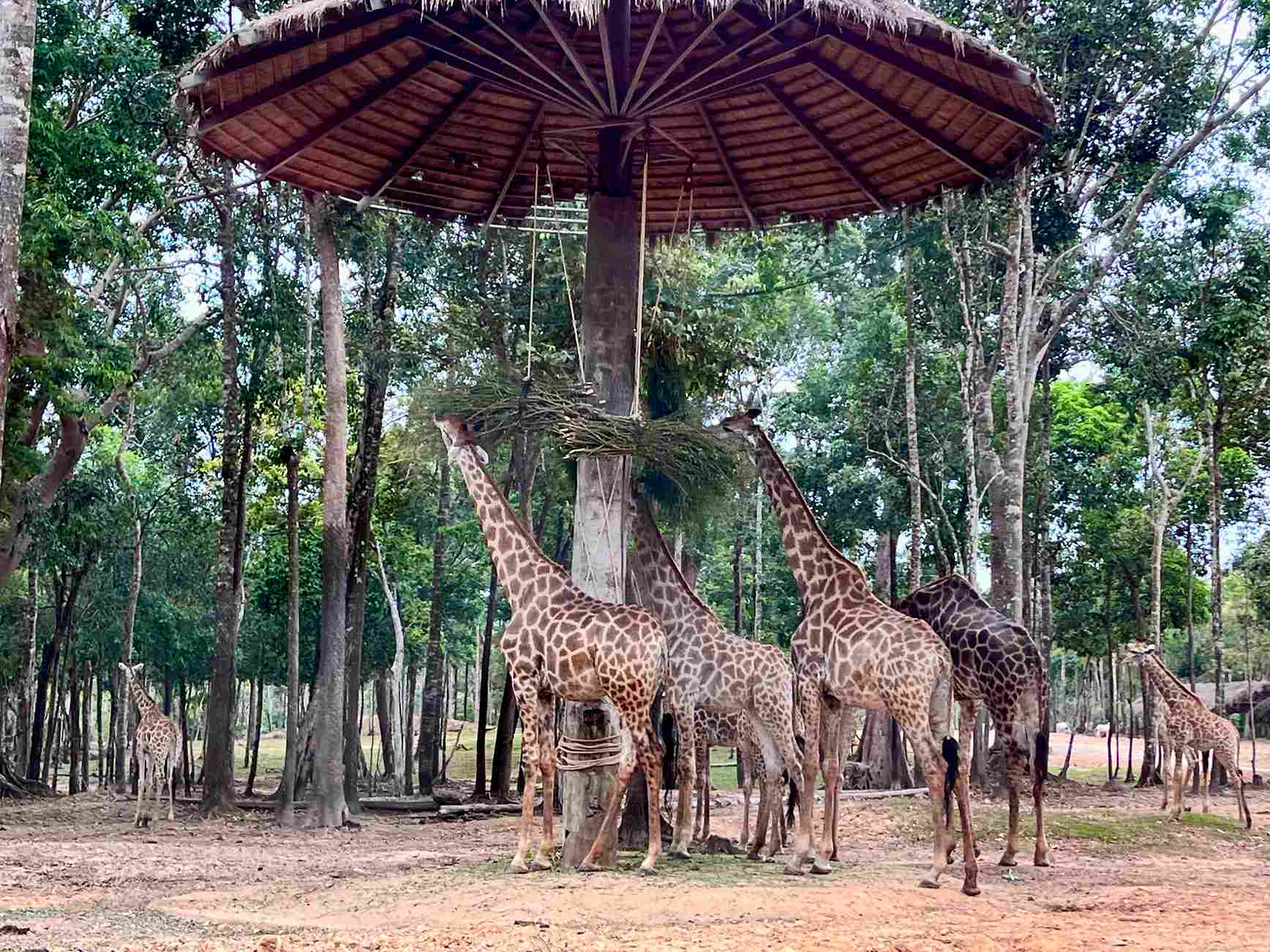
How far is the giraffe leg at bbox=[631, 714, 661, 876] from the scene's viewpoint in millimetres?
11016

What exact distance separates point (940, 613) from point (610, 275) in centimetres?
474

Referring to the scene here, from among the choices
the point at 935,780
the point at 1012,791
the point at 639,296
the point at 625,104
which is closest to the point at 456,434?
the point at 639,296

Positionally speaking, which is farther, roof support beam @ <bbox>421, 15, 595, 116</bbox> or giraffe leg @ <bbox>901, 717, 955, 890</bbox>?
roof support beam @ <bbox>421, 15, 595, 116</bbox>

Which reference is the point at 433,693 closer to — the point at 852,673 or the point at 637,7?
the point at 852,673

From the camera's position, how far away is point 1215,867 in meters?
13.3

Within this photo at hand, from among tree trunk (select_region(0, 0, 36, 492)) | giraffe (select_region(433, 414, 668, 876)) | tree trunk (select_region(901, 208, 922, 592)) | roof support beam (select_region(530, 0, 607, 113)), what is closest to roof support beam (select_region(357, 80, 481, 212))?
roof support beam (select_region(530, 0, 607, 113))

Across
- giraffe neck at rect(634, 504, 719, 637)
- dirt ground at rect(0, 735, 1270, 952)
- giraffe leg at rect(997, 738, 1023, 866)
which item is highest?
giraffe neck at rect(634, 504, 719, 637)

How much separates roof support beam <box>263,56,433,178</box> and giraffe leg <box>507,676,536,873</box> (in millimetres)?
5899

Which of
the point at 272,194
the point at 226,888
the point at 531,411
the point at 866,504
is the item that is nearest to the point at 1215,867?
the point at 531,411

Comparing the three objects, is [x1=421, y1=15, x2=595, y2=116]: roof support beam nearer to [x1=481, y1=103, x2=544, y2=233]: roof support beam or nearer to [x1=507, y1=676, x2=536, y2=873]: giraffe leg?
[x1=481, y1=103, x2=544, y2=233]: roof support beam

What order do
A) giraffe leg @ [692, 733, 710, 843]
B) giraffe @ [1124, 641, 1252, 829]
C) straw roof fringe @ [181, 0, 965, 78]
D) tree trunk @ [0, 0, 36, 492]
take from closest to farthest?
tree trunk @ [0, 0, 36, 492] < straw roof fringe @ [181, 0, 965, 78] < giraffe leg @ [692, 733, 710, 843] < giraffe @ [1124, 641, 1252, 829]

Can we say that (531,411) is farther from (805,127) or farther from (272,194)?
(272,194)

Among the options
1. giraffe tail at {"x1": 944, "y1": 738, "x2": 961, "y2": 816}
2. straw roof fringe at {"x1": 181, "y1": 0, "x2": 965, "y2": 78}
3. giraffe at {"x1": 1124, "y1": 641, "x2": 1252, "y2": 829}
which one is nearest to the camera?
straw roof fringe at {"x1": 181, "y1": 0, "x2": 965, "y2": 78}

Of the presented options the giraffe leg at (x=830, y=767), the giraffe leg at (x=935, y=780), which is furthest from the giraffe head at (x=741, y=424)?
the giraffe leg at (x=935, y=780)
